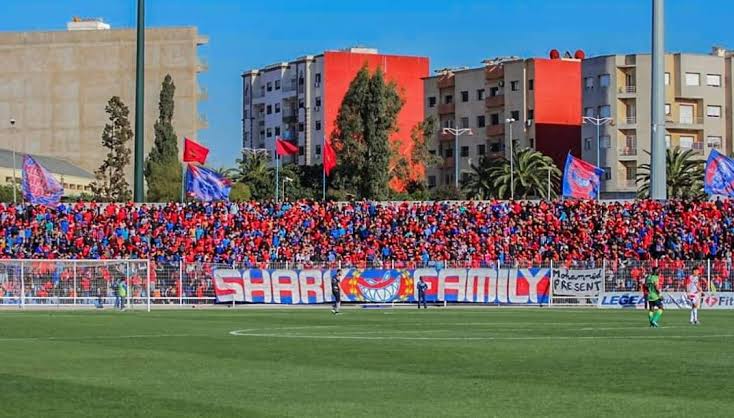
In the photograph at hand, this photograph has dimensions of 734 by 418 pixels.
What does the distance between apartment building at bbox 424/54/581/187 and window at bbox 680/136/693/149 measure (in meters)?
9.97

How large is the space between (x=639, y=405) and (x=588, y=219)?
4695cm

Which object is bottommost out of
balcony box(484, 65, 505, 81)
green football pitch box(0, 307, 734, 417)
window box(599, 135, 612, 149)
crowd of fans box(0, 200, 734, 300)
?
green football pitch box(0, 307, 734, 417)

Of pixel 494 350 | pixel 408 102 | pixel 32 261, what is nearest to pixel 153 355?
pixel 494 350

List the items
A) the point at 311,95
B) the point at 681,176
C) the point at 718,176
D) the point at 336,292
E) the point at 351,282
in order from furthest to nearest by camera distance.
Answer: the point at 311,95
the point at 681,176
the point at 718,176
the point at 351,282
the point at 336,292

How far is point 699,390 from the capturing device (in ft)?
64.1

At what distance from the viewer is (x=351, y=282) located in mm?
58844

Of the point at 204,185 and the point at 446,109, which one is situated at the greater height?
the point at 446,109

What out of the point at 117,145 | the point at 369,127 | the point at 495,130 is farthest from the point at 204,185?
the point at 495,130

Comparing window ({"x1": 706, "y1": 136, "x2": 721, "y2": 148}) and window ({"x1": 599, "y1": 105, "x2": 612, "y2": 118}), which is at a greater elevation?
window ({"x1": 599, "y1": 105, "x2": 612, "y2": 118})

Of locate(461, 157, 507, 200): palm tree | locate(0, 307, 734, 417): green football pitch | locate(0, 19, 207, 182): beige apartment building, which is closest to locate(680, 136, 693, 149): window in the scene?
locate(461, 157, 507, 200): palm tree

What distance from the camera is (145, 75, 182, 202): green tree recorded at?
102m

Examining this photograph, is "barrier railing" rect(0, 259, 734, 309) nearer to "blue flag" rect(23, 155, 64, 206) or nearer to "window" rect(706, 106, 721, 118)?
"blue flag" rect(23, 155, 64, 206)

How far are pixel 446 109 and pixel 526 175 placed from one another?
26546 millimetres

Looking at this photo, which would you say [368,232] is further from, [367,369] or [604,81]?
[604,81]
